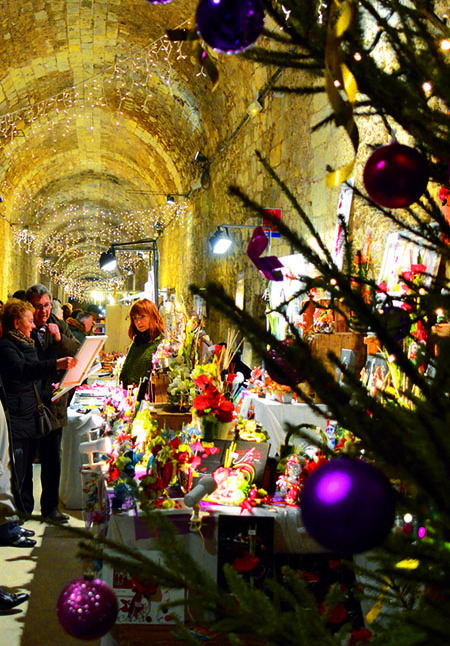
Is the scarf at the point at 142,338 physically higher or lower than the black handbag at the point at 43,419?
higher

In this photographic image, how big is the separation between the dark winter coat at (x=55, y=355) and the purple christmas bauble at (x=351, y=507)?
3.84m

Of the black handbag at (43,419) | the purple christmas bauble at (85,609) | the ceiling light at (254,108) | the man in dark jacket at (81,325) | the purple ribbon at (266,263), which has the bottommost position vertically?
the purple christmas bauble at (85,609)

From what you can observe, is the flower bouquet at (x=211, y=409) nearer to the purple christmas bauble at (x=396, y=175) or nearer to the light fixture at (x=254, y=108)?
the purple christmas bauble at (x=396, y=175)

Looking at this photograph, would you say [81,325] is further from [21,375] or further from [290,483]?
[290,483]

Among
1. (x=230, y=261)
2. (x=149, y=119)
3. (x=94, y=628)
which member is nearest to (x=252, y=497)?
(x=94, y=628)

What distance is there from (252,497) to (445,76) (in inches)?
92.3

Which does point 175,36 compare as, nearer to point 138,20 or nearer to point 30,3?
point 30,3

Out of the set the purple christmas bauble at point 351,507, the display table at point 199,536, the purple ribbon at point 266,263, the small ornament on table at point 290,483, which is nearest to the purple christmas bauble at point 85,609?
the purple christmas bauble at point 351,507

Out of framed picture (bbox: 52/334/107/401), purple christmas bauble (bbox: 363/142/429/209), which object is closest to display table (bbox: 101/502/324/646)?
framed picture (bbox: 52/334/107/401)

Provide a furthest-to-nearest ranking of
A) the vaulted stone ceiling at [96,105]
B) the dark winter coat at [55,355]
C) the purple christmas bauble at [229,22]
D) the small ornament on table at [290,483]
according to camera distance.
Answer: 1. the vaulted stone ceiling at [96,105]
2. the dark winter coat at [55,355]
3. the small ornament on table at [290,483]
4. the purple christmas bauble at [229,22]

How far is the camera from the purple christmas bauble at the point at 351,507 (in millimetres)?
739

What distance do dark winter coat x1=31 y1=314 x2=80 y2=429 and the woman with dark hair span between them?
0.51 m

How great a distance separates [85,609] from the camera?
3.78ft

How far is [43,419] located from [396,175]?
3.90 m
